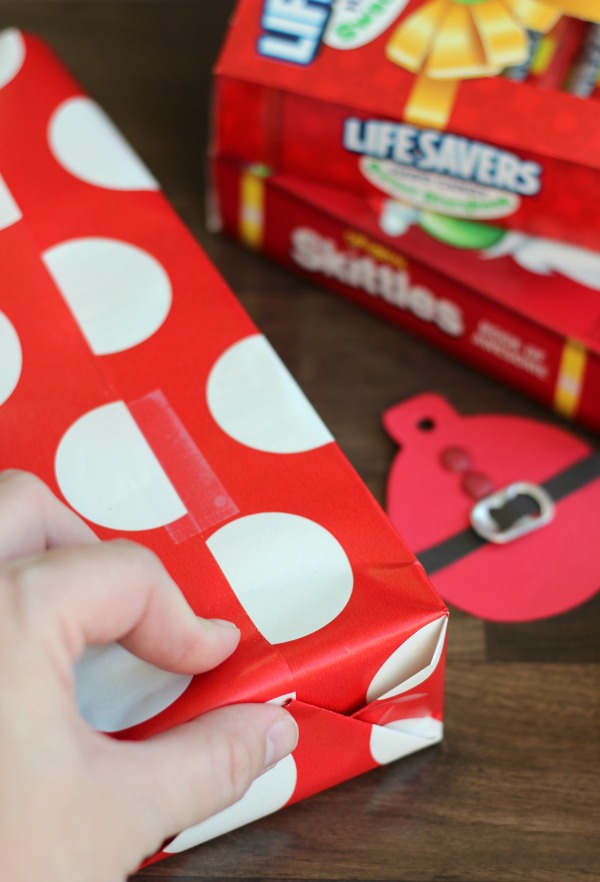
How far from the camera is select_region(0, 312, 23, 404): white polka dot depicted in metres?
0.48

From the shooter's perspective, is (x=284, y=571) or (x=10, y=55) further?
(x=10, y=55)

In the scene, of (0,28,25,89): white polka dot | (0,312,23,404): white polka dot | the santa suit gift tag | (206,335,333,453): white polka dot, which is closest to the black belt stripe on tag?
the santa suit gift tag

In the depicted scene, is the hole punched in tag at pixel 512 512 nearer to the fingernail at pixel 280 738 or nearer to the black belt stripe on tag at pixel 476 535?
the black belt stripe on tag at pixel 476 535

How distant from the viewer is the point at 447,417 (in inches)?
23.5

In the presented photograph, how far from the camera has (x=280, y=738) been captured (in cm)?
40

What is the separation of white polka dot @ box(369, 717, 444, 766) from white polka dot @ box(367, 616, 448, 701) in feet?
0.08

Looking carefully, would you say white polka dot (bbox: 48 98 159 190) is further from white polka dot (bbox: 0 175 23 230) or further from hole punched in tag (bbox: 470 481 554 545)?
hole punched in tag (bbox: 470 481 554 545)

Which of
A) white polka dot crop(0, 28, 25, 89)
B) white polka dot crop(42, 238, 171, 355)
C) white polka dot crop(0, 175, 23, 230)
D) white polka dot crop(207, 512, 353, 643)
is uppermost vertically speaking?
white polka dot crop(0, 28, 25, 89)

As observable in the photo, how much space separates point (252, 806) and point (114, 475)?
0.15m

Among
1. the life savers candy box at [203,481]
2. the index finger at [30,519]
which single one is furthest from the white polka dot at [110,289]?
the index finger at [30,519]

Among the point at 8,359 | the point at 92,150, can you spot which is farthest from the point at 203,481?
the point at 92,150

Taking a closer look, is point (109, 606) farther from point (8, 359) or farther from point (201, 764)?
point (8, 359)

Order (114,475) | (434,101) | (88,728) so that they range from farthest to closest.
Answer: (434,101) → (114,475) → (88,728)

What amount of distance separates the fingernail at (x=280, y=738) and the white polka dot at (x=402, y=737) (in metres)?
0.05
